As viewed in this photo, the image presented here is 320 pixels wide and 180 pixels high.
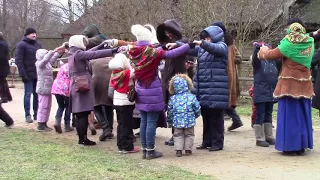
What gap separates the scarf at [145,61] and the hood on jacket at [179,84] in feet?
0.97

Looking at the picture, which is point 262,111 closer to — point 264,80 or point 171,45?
point 264,80

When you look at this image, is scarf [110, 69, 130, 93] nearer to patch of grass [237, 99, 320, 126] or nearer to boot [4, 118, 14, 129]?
boot [4, 118, 14, 129]

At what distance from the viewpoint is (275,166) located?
624cm

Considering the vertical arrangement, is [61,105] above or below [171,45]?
below

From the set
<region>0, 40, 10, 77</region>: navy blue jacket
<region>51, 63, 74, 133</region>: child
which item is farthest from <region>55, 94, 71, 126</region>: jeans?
<region>0, 40, 10, 77</region>: navy blue jacket

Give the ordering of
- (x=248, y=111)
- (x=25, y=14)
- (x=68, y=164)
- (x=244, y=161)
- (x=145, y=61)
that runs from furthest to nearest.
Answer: (x=25, y=14), (x=248, y=111), (x=145, y=61), (x=244, y=161), (x=68, y=164)

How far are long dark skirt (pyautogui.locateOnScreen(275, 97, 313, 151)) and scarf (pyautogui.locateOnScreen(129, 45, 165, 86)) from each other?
1.87m

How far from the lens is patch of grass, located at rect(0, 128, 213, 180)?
574 cm

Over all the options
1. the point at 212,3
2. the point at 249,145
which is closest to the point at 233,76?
the point at 249,145

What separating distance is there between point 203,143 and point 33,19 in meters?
37.3

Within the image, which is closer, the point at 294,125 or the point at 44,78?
the point at 294,125

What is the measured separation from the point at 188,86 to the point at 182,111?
382mm

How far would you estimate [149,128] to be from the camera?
22.4ft

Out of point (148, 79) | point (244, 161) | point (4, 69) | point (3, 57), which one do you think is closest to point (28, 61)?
point (3, 57)
